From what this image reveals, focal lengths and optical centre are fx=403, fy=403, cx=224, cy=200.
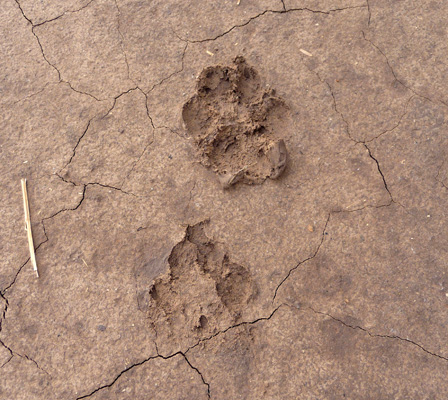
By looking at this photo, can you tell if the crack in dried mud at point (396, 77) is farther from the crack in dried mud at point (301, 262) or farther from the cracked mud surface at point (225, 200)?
the crack in dried mud at point (301, 262)

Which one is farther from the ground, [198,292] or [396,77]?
[396,77]

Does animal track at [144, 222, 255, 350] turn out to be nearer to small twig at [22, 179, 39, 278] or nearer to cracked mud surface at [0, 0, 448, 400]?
cracked mud surface at [0, 0, 448, 400]

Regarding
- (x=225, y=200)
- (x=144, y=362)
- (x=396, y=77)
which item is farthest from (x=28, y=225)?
(x=396, y=77)

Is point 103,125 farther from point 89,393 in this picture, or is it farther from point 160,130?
point 89,393

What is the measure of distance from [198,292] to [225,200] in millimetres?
509

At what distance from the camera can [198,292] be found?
206 centimetres

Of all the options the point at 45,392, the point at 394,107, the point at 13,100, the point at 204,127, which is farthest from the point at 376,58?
the point at 45,392

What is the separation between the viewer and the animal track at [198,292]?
204 cm

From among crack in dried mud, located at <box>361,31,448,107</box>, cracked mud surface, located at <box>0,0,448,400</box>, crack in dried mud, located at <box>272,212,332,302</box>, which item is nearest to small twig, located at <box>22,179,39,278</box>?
cracked mud surface, located at <box>0,0,448,400</box>

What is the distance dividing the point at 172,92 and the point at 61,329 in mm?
1438

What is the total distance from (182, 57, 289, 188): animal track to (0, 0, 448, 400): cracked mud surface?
1 cm

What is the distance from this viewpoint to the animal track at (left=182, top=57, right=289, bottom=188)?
2207 millimetres

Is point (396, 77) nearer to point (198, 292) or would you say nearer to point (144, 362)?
point (198, 292)

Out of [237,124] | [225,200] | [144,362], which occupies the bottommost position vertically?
[144,362]
